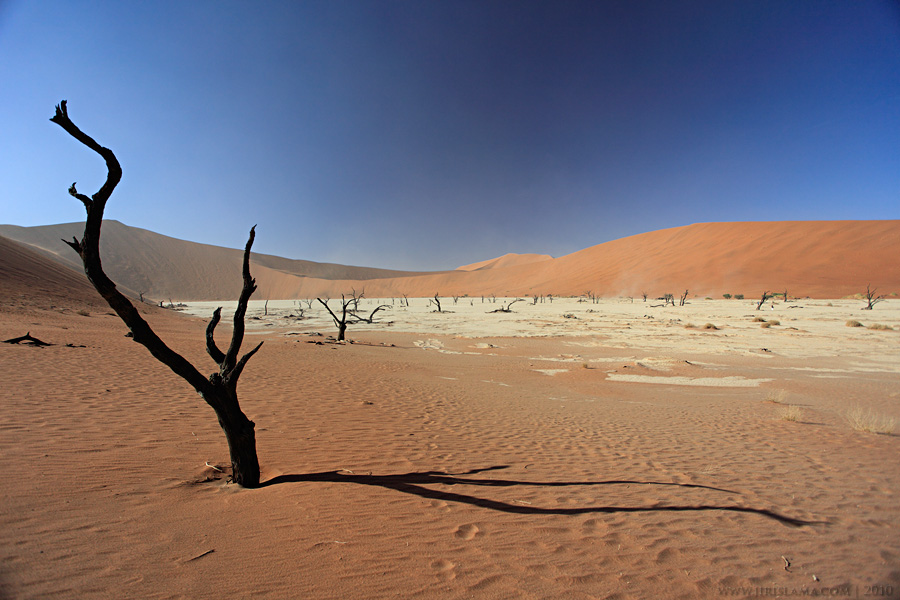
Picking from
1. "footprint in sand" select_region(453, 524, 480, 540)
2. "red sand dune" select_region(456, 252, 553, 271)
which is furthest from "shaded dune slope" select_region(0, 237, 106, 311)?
"red sand dune" select_region(456, 252, 553, 271)

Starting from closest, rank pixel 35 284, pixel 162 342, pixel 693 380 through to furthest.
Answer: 1. pixel 162 342
2. pixel 693 380
3. pixel 35 284

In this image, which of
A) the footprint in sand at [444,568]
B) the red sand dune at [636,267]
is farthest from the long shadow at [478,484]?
the red sand dune at [636,267]

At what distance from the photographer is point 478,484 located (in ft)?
13.5

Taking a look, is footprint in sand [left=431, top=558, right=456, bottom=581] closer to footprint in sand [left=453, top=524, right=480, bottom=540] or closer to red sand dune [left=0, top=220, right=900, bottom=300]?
footprint in sand [left=453, top=524, right=480, bottom=540]

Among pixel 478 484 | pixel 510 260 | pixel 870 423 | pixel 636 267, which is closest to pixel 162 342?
pixel 478 484

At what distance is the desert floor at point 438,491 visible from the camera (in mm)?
2504

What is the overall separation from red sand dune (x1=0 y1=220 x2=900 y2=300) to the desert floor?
51.8 meters

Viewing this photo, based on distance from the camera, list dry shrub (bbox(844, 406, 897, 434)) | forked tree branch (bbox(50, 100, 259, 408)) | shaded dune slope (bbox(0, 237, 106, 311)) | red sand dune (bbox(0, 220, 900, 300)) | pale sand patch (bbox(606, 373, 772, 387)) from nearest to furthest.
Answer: forked tree branch (bbox(50, 100, 259, 408))
dry shrub (bbox(844, 406, 897, 434))
pale sand patch (bbox(606, 373, 772, 387))
shaded dune slope (bbox(0, 237, 106, 311))
red sand dune (bbox(0, 220, 900, 300))

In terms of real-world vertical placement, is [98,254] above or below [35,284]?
below

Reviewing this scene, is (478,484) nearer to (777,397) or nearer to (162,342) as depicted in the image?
(162,342)

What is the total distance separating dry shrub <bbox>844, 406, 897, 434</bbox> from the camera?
659cm

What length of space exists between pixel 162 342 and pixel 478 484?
11.2ft

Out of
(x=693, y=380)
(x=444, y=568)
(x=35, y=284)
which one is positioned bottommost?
(x=693, y=380)

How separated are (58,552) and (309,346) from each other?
14025mm
